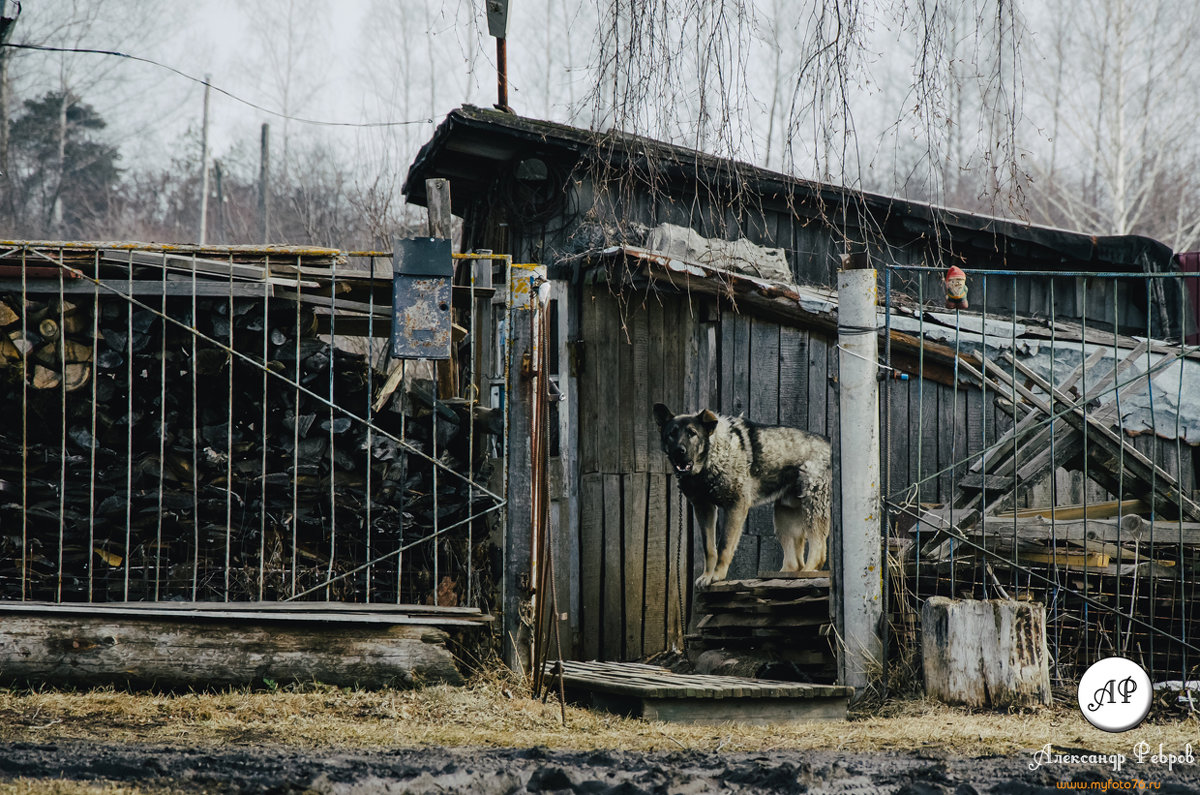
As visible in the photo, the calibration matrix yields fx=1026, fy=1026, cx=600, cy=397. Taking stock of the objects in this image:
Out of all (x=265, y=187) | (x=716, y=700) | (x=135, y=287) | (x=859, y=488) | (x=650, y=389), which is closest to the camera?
(x=716, y=700)

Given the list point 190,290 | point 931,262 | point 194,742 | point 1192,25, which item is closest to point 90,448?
point 190,290

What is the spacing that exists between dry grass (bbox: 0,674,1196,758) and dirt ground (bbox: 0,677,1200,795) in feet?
0.04

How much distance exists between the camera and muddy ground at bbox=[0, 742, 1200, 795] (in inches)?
126

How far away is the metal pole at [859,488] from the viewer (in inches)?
214

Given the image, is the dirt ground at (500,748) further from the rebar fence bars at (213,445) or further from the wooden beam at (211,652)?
the rebar fence bars at (213,445)

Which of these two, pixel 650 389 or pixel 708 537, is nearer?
pixel 708 537

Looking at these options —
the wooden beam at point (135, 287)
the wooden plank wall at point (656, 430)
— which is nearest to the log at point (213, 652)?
the wooden beam at point (135, 287)

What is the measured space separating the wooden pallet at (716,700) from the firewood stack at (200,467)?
1.07m

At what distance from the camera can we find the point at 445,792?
3152 millimetres

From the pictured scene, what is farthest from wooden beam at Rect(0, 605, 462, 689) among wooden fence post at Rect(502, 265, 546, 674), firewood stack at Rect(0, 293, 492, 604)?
firewood stack at Rect(0, 293, 492, 604)

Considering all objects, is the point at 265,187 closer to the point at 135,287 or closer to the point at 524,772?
the point at 135,287

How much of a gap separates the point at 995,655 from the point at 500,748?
2503mm

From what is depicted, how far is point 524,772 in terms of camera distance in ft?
11.4

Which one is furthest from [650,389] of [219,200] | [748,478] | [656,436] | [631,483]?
[219,200]
